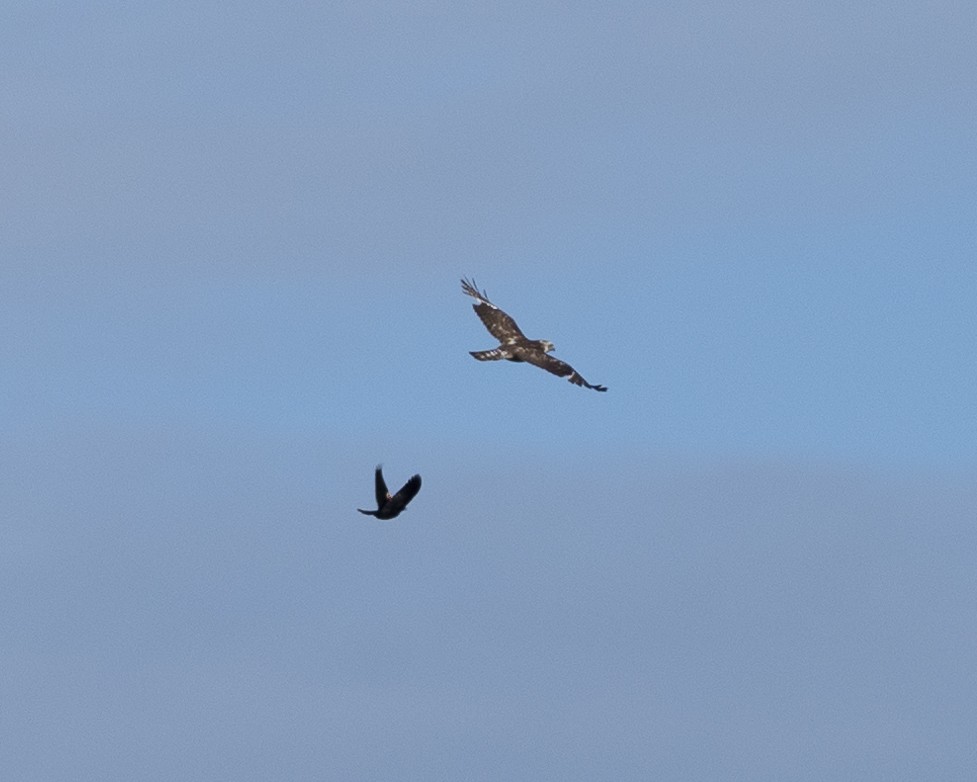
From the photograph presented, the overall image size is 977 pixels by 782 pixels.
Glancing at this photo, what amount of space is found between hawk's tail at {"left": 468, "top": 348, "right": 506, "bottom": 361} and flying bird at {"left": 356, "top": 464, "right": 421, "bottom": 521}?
2071cm

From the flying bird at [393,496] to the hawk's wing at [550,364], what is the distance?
758 inches

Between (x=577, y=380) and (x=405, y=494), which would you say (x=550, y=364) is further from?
(x=405, y=494)

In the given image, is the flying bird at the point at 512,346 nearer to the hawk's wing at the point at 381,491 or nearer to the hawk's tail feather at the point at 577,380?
the hawk's tail feather at the point at 577,380

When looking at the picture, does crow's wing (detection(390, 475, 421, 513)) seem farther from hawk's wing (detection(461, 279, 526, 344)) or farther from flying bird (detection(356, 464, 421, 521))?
hawk's wing (detection(461, 279, 526, 344))

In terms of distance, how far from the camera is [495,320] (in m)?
106

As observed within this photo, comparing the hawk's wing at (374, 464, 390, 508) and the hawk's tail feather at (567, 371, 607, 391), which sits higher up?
the hawk's tail feather at (567, 371, 607, 391)

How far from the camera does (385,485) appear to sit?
265 feet

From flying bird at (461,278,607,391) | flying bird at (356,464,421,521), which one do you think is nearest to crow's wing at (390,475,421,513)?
flying bird at (356,464,421,521)

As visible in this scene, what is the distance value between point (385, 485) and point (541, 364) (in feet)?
71.9

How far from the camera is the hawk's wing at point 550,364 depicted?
326 feet

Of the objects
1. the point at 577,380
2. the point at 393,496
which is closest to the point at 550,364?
the point at 577,380

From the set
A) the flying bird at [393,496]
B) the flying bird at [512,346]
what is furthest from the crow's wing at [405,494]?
the flying bird at [512,346]

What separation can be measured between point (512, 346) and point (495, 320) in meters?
3.32

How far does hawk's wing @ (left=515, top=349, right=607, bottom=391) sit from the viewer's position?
326 feet
